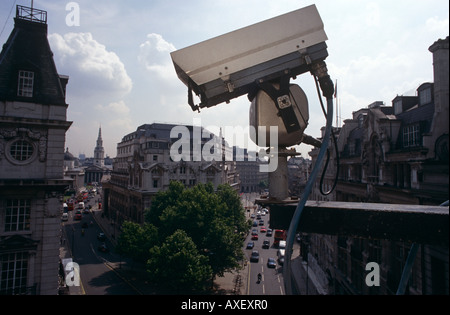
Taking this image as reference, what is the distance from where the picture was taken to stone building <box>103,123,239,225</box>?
58.5 metres

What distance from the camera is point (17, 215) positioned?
58.9 feet

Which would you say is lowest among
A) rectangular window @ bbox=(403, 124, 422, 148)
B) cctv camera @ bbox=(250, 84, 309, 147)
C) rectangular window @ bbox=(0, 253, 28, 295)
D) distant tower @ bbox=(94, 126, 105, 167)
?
rectangular window @ bbox=(0, 253, 28, 295)

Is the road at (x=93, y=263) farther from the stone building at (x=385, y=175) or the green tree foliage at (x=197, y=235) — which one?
the stone building at (x=385, y=175)

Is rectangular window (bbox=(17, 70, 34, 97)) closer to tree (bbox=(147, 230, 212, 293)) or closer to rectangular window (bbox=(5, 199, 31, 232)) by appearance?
rectangular window (bbox=(5, 199, 31, 232))

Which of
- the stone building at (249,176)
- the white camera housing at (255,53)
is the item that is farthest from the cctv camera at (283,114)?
the stone building at (249,176)

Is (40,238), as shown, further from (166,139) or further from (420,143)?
(166,139)

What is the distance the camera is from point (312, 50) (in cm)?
471

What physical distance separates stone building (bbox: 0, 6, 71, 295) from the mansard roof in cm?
5

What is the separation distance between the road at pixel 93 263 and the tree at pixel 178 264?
6.75 metres

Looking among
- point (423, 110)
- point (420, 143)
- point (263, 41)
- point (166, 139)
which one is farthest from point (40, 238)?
point (166, 139)

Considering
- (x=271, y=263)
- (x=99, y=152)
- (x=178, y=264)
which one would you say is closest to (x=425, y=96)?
(x=178, y=264)

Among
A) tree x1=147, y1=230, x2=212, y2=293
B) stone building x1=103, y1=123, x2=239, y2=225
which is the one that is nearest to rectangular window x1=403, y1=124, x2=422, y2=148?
tree x1=147, y1=230, x2=212, y2=293

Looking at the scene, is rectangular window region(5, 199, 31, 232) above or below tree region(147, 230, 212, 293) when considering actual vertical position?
above

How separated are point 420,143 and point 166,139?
52.3 m
